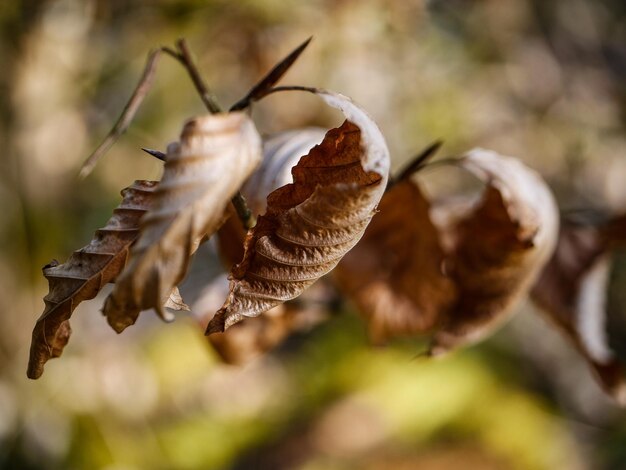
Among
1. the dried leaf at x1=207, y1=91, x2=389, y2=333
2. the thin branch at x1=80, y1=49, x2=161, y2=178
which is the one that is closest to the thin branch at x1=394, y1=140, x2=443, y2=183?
the dried leaf at x1=207, y1=91, x2=389, y2=333

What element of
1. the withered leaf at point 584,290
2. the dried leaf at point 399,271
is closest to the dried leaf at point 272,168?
the dried leaf at point 399,271

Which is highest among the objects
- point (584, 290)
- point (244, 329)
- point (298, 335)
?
point (244, 329)

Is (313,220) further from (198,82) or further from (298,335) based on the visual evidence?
(298,335)

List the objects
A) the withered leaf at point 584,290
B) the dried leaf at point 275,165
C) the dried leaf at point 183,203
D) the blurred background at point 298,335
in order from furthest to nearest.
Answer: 1. the blurred background at point 298,335
2. the withered leaf at point 584,290
3. the dried leaf at point 275,165
4. the dried leaf at point 183,203

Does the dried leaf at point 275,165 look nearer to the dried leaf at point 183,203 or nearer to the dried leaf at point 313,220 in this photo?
the dried leaf at point 313,220

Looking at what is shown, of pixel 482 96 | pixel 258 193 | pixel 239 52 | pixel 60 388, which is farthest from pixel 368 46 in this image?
pixel 258 193

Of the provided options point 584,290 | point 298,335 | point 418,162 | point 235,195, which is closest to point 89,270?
point 235,195
